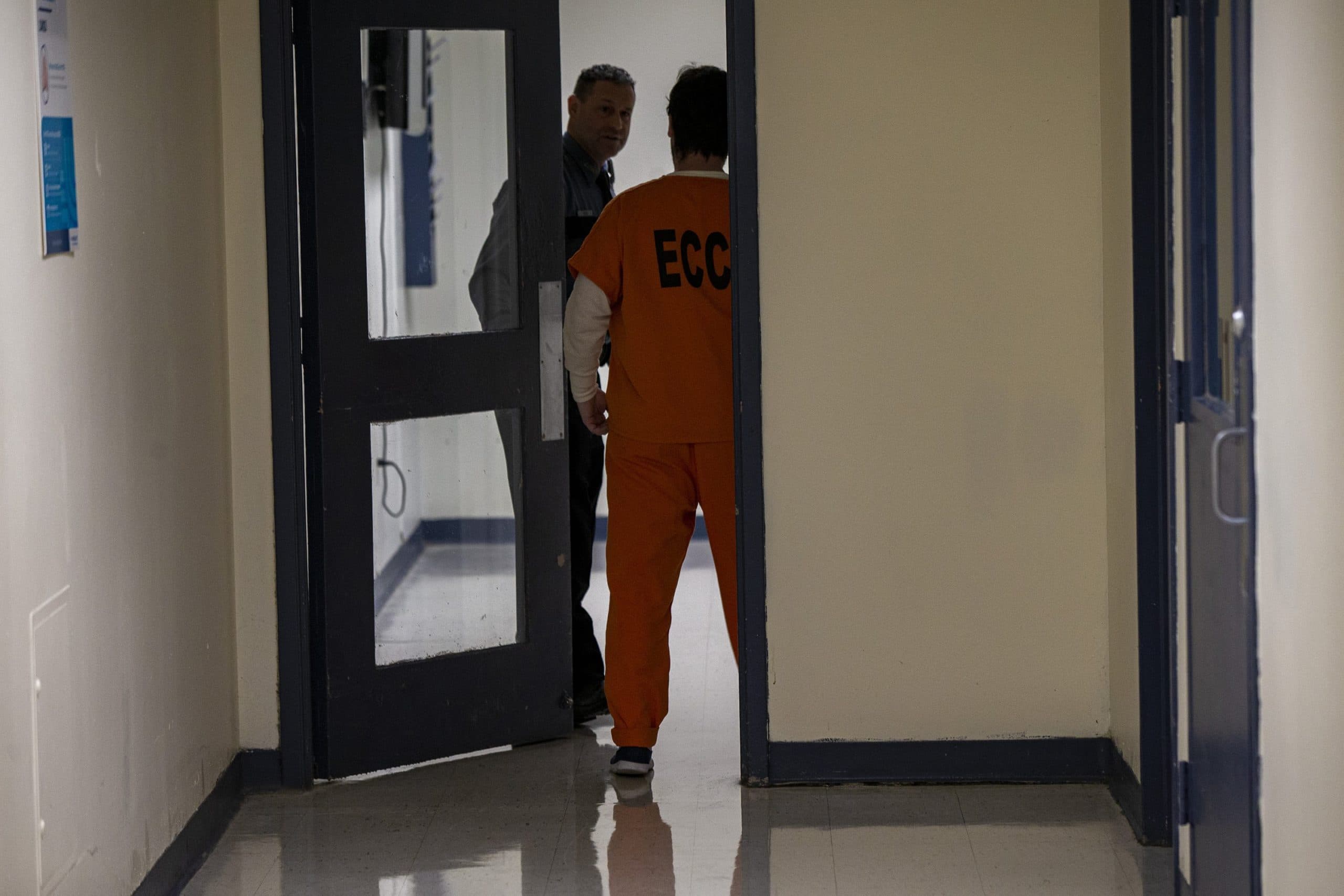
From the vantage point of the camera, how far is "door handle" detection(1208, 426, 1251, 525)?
2.19 metres

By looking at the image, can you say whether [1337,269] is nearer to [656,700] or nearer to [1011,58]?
[1011,58]

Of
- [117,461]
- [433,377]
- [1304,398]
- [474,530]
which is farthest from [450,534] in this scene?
[1304,398]

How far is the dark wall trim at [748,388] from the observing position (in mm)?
3449

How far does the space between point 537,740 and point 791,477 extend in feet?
3.25

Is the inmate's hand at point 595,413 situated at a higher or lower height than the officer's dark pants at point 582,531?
higher

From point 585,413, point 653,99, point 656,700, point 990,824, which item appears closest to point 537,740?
point 656,700

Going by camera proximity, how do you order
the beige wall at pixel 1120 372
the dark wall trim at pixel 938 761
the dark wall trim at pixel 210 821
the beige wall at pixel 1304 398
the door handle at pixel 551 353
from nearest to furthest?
1. the beige wall at pixel 1304 398
2. the dark wall trim at pixel 210 821
3. the beige wall at pixel 1120 372
4. the dark wall trim at pixel 938 761
5. the door handle at pixel 551 353

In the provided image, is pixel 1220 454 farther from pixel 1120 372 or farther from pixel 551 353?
pixel 551 353

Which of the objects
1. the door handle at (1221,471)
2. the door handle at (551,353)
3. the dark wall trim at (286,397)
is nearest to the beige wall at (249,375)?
the dark wall trim at (286,397)

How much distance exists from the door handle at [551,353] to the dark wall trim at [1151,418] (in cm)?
136

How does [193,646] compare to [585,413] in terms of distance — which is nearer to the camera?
[193,646]

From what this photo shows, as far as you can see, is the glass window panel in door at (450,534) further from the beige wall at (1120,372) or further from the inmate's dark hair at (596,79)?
the beige wall at (1120,372)

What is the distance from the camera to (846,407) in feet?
11.6

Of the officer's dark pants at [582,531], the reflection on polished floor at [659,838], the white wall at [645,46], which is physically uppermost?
the white wall at [645,46]
